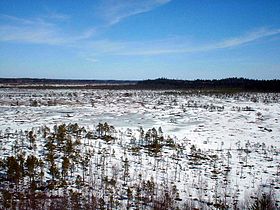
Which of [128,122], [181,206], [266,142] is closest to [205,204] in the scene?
[181,206]

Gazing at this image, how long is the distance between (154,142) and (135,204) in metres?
8.10

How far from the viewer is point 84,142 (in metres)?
17.8

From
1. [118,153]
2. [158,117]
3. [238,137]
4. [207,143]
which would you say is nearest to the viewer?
[118,153]

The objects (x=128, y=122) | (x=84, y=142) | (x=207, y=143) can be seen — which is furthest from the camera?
(x=128, y=122)

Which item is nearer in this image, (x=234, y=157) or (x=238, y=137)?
(x=234, y=157)

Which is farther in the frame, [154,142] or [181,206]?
[154,142]

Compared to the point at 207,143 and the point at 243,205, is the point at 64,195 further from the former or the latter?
the point at 207,143

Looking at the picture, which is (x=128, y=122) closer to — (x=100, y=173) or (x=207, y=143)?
(x=207, y=143)

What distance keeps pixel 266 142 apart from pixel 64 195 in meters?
14.4

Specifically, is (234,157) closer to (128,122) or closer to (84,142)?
(84,142)

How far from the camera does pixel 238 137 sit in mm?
21625

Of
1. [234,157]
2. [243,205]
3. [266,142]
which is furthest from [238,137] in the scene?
[243,205]

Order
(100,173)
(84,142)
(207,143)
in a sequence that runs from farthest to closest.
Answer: (207,143) → (84,142) → (100,173)

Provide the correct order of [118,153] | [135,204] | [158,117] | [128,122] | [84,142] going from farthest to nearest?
[158,117] → [128,122] → [84,142] → [118,153] → [135,204]
